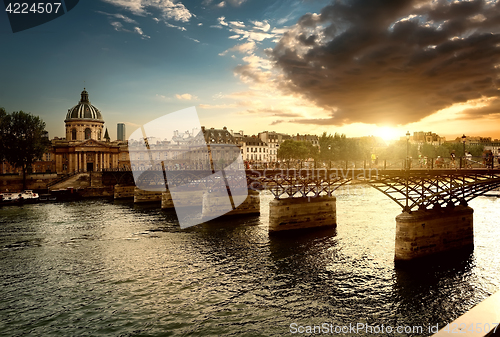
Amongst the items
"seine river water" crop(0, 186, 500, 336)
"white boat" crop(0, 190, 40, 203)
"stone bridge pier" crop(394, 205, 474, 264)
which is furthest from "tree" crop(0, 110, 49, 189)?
"stone bridge pier" crop(394, 205, 474, 264)

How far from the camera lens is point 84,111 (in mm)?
129250

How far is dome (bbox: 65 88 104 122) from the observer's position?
419 feet

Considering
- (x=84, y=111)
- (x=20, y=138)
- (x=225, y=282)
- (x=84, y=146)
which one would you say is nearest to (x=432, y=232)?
(x=225, y=282)

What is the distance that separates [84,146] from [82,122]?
20629mm

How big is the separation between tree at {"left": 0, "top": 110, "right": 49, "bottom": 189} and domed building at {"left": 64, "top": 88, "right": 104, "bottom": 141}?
4950cm

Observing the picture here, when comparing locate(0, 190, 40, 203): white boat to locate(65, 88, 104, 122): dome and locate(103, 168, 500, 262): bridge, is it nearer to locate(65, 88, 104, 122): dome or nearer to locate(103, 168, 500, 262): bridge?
locate(103, 168, 500, 262): bridge

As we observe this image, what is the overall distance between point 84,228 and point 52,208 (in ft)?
74.1

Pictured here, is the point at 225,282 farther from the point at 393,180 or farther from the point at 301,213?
the point at 393,180

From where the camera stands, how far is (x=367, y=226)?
3716 cm

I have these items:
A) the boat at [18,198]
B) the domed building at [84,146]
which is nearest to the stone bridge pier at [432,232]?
the boat at [18,198]

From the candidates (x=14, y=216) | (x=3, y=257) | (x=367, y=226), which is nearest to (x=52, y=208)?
(x=14, y=216)

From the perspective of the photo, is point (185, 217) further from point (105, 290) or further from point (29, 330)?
point (29, 330)

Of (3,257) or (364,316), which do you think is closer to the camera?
(364,316)

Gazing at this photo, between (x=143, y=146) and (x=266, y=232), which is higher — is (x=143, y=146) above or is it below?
above
